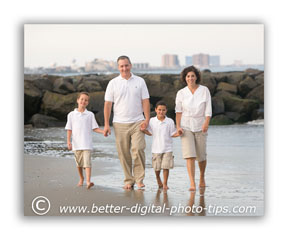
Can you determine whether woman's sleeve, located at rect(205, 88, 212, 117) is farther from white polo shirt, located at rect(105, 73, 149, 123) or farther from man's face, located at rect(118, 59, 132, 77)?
man's face, located at rect(118, 59, 132, 77)

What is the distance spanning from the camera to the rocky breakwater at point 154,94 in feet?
33.8

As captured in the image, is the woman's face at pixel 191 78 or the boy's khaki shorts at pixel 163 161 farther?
the boy's khaki shorts at pixel 163 161

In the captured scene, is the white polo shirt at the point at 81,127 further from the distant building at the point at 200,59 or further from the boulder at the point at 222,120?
the boulder at the point at 222,120

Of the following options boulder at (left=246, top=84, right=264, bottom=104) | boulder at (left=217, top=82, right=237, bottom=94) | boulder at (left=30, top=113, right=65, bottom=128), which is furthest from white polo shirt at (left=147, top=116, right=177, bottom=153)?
boulder at (left=217, top=82, right=237, bottom=94)

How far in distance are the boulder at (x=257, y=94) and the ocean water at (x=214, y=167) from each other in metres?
0.32

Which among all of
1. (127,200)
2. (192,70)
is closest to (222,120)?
(192,70)

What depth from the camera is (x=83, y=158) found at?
372 inches

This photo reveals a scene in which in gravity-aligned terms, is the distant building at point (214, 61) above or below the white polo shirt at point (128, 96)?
above

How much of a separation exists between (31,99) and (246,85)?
3.03m

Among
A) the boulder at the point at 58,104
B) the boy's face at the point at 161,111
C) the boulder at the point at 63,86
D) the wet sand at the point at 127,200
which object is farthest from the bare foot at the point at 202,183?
the boulder at the point at 58,104

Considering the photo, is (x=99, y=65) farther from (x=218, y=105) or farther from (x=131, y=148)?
(x=218, y=105)

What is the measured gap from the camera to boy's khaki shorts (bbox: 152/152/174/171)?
933 centimetres
